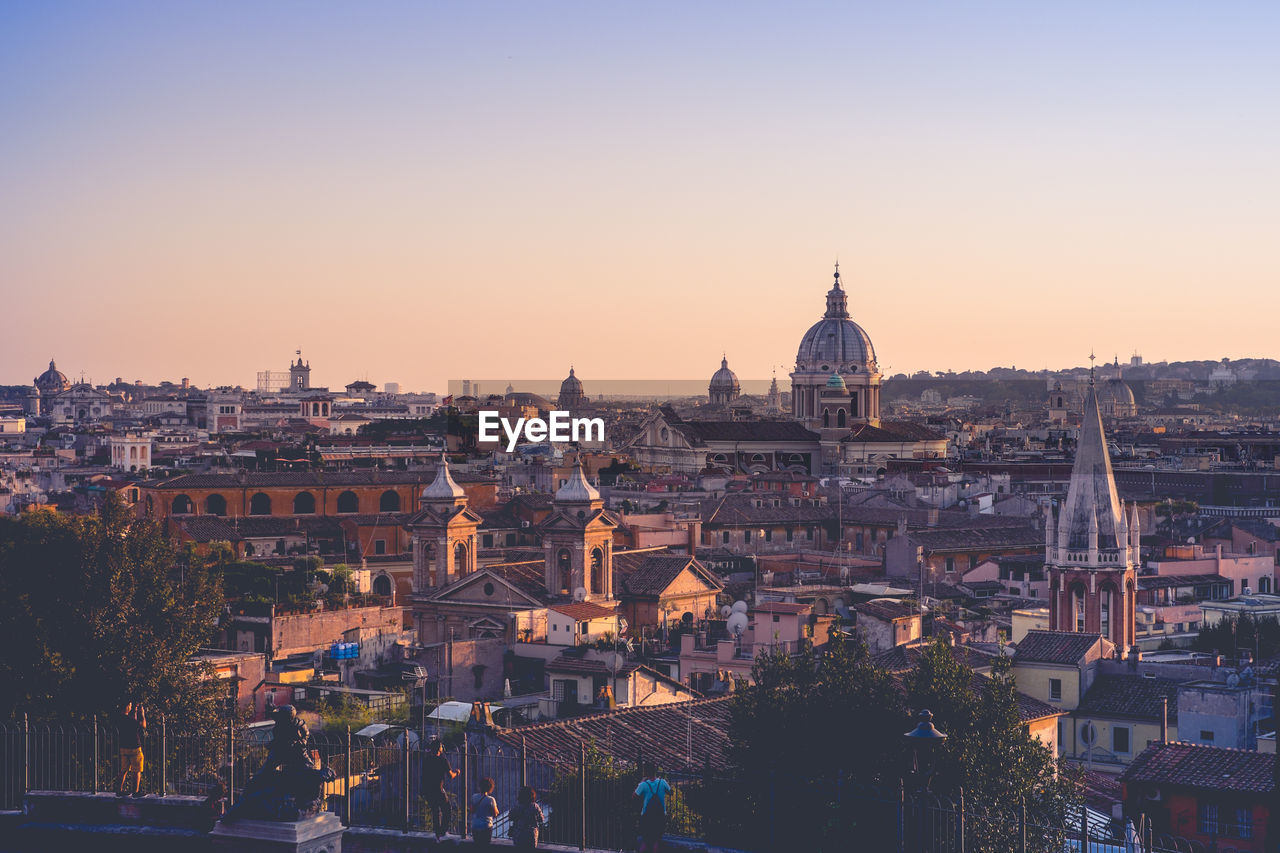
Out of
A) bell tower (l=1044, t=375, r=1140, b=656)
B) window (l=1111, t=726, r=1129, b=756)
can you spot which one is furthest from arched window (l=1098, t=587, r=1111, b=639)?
window (l=1111, t=726, r=1129, b=756)

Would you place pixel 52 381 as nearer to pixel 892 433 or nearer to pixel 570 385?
pixel 570 385

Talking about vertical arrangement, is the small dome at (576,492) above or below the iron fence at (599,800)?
above

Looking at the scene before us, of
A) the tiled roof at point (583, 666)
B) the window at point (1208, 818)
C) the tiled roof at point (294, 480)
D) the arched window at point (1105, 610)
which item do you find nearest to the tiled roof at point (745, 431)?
the tiled roof at point (294, 480)

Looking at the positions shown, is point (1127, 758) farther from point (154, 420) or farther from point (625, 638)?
point (154, 420)

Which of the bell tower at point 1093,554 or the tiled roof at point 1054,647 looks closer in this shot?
the tiled roof at point 1054,647

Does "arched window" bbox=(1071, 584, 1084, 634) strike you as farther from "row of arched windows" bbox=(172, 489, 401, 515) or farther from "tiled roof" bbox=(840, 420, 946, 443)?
"tiled roof" bbox=(840, 420, 946, 443)

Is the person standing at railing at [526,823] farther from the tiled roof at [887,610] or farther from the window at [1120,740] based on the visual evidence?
the tiled roof at [887,610]

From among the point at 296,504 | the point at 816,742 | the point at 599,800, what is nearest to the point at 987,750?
the point at 816,742
